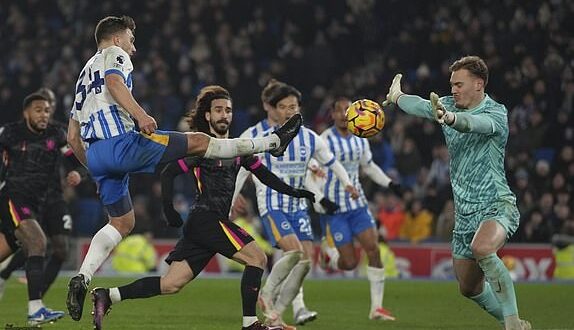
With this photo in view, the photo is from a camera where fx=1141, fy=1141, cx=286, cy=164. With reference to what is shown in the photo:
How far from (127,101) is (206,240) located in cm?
133

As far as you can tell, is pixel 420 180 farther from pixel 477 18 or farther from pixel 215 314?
pixel 215 314

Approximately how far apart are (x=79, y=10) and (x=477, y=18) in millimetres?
9885

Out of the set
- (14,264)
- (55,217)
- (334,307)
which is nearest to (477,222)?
(334,307)

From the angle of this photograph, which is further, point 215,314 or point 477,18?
point 477,18

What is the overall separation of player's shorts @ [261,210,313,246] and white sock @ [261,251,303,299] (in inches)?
15.1

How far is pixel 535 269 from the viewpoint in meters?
19.4

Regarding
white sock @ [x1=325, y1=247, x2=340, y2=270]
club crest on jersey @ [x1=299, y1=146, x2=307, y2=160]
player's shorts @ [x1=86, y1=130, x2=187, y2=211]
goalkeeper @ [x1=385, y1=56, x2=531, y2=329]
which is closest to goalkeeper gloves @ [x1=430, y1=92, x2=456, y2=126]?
goalkeeper @ [x1=385, y1=56, x2=531, y2=329]

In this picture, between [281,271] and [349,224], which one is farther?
[349,224]

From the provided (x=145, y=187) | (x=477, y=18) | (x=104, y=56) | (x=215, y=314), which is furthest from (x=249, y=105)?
(x=104, y=56)

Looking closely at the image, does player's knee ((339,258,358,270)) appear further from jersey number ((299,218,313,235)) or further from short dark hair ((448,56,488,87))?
short dark hair ((448,56,488,87))

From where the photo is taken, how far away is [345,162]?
13.0 m

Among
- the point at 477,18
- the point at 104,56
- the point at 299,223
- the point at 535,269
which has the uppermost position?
the point at 477,18

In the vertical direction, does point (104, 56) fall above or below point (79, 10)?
below

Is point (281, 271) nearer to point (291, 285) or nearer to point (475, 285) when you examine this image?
point (291, 285)
